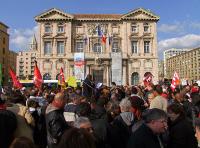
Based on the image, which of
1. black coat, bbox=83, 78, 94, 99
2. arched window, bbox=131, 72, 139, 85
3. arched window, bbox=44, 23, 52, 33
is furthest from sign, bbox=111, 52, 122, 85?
black coat, bbox=83, 78, 94, 99

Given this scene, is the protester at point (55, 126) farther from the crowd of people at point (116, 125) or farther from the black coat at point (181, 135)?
the black coat at point (181, 135)

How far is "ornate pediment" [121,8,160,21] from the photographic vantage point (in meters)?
61.4

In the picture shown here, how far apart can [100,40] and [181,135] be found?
55.7 meters

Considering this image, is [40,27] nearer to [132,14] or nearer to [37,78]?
[132,14]

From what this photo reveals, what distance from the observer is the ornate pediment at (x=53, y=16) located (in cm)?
6084

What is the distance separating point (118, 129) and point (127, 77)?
5471 cm

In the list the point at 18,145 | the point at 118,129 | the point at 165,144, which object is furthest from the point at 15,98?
the point at 18,145

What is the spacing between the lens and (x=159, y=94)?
980 centimetres

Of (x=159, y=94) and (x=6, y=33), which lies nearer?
(x=159, y=94)

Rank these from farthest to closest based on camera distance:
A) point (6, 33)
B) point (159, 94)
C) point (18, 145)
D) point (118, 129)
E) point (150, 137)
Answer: point (6, 33)
point (159, 94)
point (118, 129)
point (150, 137)
point (18, 145)

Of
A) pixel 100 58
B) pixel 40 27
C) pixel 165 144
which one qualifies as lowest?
pixel 165 144

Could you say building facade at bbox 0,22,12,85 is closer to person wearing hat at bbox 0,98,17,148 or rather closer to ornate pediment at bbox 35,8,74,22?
ornate pediment at bbox 35,8,74,22

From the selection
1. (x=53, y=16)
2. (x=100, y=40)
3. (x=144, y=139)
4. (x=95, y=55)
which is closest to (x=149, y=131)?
(x=144, y=139)

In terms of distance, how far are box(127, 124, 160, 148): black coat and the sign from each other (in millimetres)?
A: 46484
